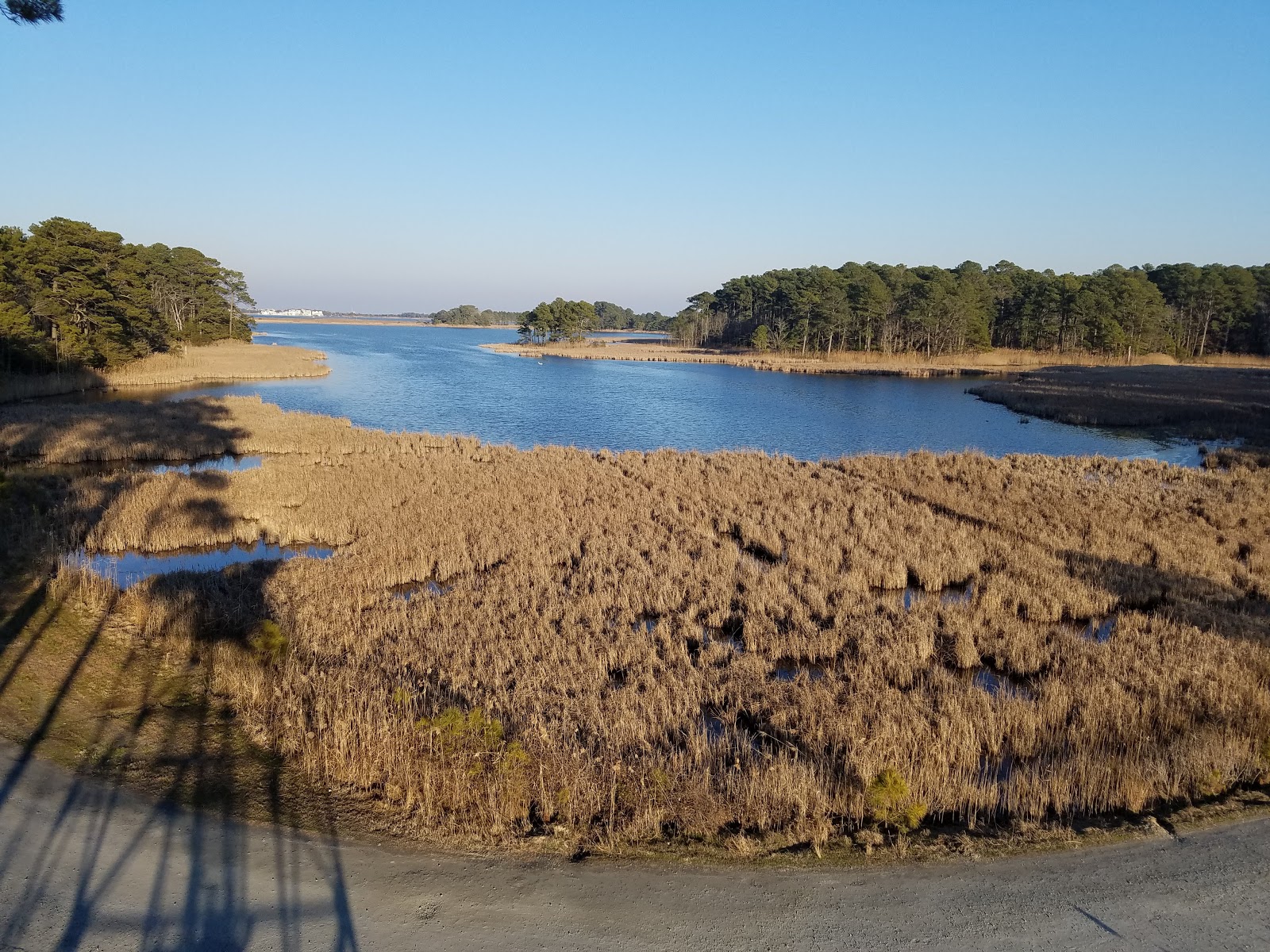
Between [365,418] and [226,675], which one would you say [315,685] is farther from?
[365,418]

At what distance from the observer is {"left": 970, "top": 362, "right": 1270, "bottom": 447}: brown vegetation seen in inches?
1842

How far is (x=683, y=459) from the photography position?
32.6 metres

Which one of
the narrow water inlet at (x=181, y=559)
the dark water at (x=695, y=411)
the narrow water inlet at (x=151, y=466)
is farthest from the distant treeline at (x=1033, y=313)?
the narrow water inlet at (x=181, y=559)

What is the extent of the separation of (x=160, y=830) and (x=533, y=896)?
354cm

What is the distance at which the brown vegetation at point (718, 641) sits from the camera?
834 centimetres

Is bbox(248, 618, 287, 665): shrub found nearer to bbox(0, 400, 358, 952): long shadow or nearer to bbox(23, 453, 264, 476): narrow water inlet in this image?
bbox(0, 400, 358, 952): long shadow

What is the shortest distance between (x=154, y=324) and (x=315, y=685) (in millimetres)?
68721

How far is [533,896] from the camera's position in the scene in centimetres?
654

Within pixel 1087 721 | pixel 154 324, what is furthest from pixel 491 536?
pixel 154 324

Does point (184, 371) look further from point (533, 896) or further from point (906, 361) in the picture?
point (906, 361)

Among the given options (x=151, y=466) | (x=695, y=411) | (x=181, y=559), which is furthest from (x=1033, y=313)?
(x=181, y=559)

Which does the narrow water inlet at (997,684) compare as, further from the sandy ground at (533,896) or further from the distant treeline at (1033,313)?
the distant treeline at (1033,313)

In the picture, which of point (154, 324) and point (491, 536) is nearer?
point (491, 536)

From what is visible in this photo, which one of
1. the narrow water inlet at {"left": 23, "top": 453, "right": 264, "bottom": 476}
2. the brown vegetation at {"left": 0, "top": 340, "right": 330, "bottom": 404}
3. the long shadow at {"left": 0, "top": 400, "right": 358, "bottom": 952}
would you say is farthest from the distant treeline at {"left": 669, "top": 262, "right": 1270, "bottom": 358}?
the long shadow at {"left": 0, "top": 400, "right": 358, "bottom": 952}
